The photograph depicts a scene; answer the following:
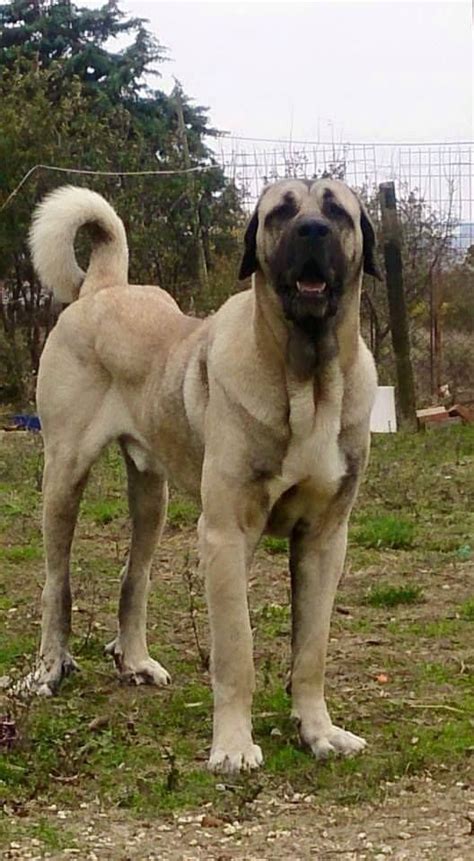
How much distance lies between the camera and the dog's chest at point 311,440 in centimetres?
379

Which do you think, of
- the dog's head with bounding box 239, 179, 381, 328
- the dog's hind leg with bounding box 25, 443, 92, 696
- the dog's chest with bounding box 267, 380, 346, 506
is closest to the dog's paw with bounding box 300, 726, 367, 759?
the dog's chest with bounding box 267, 380, 346, 506

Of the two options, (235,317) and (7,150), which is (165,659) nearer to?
(235,317)

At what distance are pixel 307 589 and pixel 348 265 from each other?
0.98 meters

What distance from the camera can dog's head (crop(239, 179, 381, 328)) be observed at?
3.63 meters

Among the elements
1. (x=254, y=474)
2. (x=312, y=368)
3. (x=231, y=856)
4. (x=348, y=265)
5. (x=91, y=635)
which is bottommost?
(x=91, y=635)

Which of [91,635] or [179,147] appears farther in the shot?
→ [179,147]

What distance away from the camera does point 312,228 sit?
360 cm

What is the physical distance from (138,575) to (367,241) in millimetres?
1591

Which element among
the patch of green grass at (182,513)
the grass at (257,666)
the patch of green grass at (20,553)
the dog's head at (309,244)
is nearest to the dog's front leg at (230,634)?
the grass at (257,666)

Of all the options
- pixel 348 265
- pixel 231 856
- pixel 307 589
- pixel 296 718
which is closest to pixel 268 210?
pixel 348 265

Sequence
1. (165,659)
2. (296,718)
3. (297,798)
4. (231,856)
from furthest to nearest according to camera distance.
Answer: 1. (165,659)
2. (296,718)
3. (297,798)
4. (231,856)

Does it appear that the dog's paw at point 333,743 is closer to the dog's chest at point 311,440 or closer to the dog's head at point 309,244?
the dog's chest at point 311,440

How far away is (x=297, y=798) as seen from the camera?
3543 mm

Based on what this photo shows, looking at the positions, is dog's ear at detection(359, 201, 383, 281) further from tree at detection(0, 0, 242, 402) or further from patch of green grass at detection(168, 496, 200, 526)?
tree at detection(0, 0, 242, 402)
